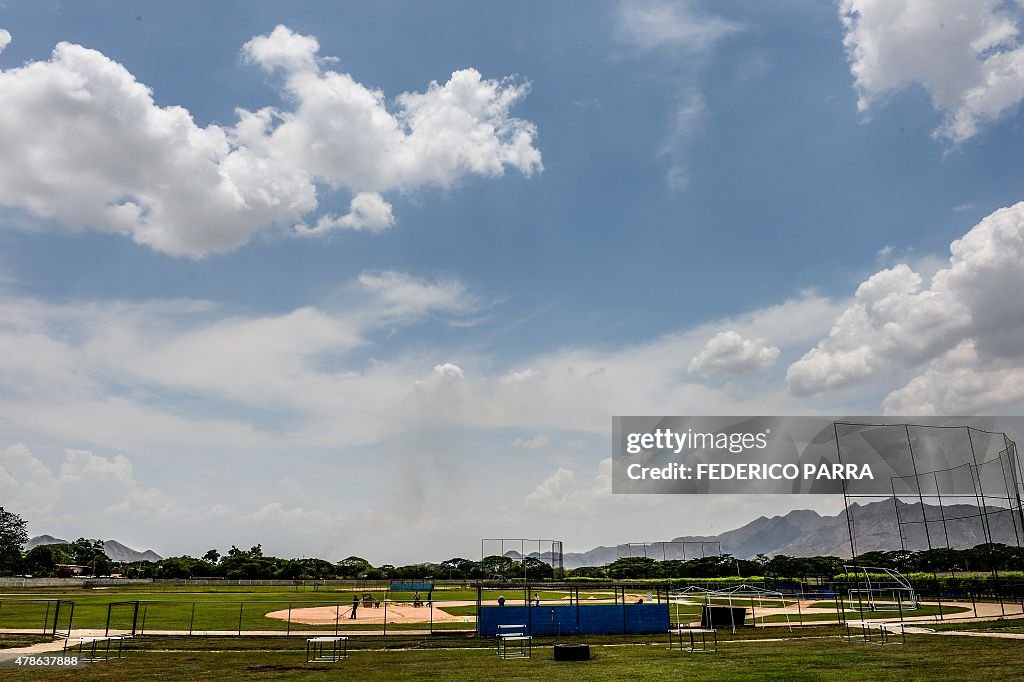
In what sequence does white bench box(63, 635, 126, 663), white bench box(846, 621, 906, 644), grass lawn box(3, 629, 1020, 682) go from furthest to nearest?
white bench box(846, 621, 906, 644)
white bench box(63, 635, 126, 663)
grass lawn box(3, 629, 1020, 682)

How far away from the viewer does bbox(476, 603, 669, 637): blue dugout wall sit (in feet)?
106

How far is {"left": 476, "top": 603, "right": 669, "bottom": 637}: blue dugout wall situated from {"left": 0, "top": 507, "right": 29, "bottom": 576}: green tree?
137 metres

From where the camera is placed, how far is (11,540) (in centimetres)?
14325

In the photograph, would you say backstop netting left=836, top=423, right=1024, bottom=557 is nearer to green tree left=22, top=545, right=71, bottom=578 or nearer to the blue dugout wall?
the blue dugout wall

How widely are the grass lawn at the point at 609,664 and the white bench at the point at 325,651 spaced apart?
1.34ft

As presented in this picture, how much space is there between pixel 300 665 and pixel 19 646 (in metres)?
13.1

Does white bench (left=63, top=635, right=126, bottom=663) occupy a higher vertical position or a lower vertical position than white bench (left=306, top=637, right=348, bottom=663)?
higher

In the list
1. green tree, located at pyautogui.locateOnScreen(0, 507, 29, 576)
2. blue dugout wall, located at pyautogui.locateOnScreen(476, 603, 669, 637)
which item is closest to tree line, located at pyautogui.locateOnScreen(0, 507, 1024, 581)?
green tree, located at pyautogui.locateOnScreen(0, 507, 29, 576)

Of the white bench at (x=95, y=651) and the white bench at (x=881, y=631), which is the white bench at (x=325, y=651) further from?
the white bench at (x=881, y=631)

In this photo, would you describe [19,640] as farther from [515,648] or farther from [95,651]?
[515,648]

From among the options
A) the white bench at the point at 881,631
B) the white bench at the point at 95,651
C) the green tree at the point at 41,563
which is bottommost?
the white bench at the point at 881,631

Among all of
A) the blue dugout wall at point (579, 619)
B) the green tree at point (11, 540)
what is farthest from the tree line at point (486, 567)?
the blue dugout wall at point (579, 619)

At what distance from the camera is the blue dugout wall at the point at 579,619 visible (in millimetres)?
32188

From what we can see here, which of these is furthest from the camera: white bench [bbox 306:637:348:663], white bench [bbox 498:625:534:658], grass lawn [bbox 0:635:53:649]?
grass lawn [bbox 0:635:53:649]
